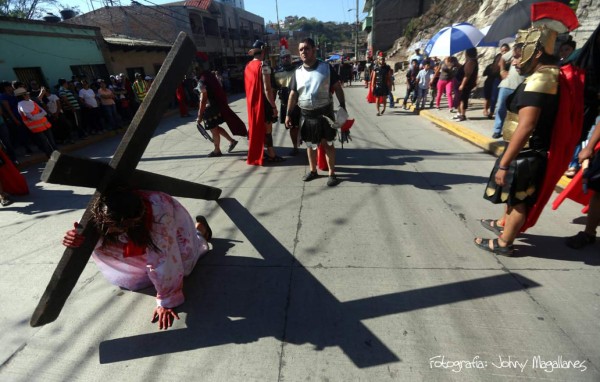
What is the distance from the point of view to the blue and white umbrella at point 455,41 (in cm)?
754

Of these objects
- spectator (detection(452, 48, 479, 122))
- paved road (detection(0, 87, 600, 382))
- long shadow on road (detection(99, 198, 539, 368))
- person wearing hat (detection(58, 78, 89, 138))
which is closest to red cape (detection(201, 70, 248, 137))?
paved road (detection(0, 87, 600, 382))

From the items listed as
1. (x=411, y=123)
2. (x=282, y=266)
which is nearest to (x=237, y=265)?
(x=282, y=266)

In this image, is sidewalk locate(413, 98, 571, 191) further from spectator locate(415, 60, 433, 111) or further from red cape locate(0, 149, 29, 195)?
red cape locate(0, 149, 29, 195)

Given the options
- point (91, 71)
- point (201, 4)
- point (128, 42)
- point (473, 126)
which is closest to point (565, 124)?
point (473, 126)

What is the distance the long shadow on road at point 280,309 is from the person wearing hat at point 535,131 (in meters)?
0.55

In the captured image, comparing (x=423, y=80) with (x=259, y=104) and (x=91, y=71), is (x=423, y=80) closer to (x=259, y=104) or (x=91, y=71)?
(x=259, y=104)

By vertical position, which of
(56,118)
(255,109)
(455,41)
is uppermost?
(455,41)

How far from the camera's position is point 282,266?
251cm

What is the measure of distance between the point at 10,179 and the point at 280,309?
4.63 metres

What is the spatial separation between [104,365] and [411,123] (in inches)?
296

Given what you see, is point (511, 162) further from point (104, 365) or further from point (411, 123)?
point (411, 123)

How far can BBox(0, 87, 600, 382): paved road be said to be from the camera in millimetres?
1689

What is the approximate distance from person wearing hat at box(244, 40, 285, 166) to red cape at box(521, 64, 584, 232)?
3.34 metres

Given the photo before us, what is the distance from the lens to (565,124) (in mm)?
2027
